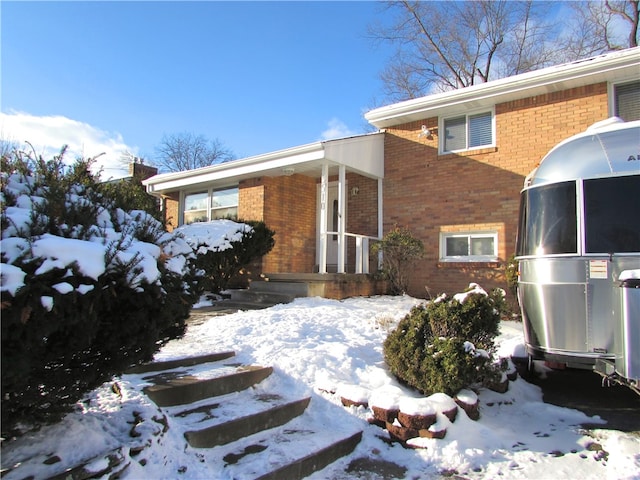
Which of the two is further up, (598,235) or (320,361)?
(598,235)

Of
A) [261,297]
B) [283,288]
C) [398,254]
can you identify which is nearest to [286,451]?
[261,297]

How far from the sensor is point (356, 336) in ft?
20.1

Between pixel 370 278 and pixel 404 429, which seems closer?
pixel 404 429

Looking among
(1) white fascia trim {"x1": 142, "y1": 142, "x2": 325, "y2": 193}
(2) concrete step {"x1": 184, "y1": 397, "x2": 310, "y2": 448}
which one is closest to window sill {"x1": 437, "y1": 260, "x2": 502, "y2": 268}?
(1) white fascia trim {"x1": 142, "y1": 142, "x2": 325, "y2": 193}

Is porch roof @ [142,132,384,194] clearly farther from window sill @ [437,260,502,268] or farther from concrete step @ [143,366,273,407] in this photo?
concrete step @ [143,366,273,407]

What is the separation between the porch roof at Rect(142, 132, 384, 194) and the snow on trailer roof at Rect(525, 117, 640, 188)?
5620 mm

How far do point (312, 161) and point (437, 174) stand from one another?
9.81 feet

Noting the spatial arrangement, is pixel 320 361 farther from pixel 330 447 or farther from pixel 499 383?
pixel 499 383

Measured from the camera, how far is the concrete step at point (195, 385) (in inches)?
143

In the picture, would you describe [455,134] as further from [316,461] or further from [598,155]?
[316,461]

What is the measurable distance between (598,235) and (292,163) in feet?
23.4

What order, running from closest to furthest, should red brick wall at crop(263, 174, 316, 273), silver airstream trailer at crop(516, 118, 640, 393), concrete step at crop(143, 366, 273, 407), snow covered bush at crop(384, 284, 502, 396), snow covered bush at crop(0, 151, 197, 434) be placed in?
1. snow covered bush at crop(0, 151, 197, 434)
2. concrete step at crop(143, 366, 273, 407)
3. silver airstream trailer at crop(516, 118, 640, 393)
4. snow covered bush at crop(384, 284, 502, 396)
5. red brick wall at crop(263, 174, 316, 273)

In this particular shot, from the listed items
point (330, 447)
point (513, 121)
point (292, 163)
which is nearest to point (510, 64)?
point (513, 121)

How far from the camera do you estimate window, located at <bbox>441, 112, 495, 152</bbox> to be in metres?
10.3
